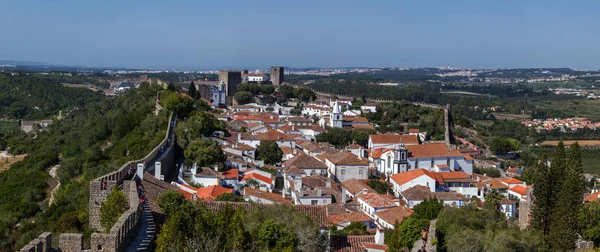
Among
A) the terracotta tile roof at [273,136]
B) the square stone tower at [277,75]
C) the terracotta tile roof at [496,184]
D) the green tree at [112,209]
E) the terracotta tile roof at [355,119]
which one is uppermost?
the square stone tower at [277,75]

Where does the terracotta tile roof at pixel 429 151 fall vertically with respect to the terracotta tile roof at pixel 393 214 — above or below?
above

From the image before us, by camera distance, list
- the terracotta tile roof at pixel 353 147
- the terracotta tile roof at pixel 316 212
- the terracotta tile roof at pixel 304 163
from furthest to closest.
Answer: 1. the terracotta tile roof at pixel 353 147
2. the terracotta tile roof at pixel 304 163
3. the terracotta tile roof at pixel 316 212

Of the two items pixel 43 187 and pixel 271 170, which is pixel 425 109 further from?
pixel 43 187

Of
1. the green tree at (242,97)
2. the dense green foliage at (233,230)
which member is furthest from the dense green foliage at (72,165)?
the green tree at (242,97)

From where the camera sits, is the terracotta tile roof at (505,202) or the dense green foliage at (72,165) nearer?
the dense green foliage at (72,165)

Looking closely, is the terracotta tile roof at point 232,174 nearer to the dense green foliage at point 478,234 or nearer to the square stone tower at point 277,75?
the dense green foliage at point 478,234

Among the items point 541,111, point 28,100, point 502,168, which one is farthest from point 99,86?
point 502,168
